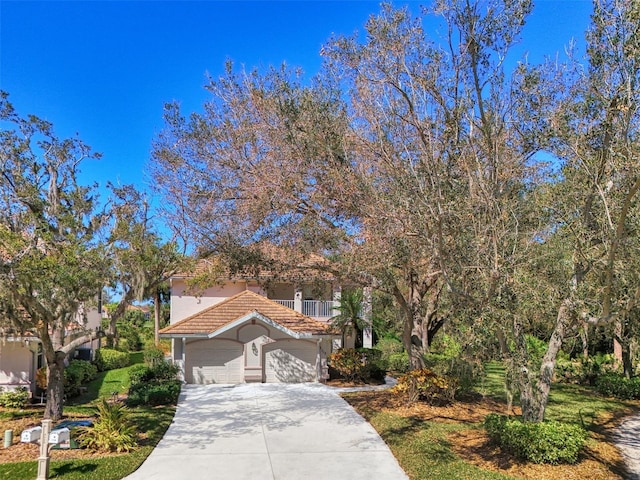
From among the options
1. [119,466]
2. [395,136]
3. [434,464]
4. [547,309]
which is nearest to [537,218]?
[547,309]

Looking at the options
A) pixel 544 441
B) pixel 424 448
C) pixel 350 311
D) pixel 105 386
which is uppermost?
pixel 350 311

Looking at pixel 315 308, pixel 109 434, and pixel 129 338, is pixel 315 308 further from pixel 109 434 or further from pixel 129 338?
pixel 109 434

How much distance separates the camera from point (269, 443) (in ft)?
36.4

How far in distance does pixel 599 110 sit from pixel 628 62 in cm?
112

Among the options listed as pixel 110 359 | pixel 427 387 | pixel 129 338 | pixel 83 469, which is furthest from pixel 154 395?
pixel 129 338

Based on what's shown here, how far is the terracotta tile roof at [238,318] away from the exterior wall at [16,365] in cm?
453

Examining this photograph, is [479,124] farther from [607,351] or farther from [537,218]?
[607,351]

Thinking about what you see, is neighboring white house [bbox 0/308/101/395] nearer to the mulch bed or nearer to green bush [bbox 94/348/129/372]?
green bush [bbox 94/348/129/372]

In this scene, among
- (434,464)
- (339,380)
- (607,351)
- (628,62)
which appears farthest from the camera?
(607,351)

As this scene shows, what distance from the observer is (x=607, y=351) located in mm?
25859

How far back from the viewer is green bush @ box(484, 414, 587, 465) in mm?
9156

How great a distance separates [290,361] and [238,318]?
2.81m

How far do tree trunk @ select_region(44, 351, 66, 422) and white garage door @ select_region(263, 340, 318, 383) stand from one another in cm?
847

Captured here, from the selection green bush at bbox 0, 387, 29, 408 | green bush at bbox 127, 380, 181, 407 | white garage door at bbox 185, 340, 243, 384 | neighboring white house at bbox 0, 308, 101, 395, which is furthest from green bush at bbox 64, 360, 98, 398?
white garage door at bbox 185, 340, 243, 384
